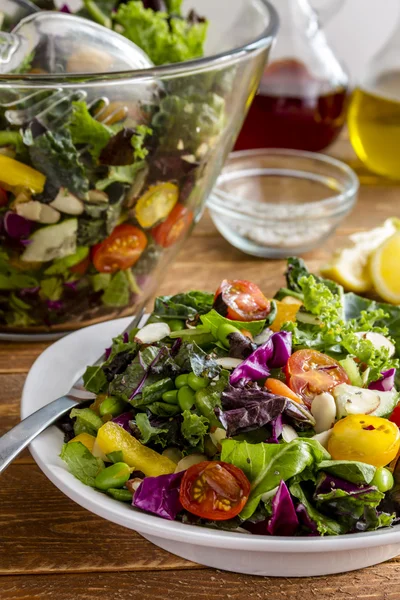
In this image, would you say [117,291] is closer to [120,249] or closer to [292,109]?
[120,249]

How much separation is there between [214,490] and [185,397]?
7.1 inches

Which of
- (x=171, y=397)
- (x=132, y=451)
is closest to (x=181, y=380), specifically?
(x=171, y=397)

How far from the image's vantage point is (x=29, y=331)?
Answer: 1938mm

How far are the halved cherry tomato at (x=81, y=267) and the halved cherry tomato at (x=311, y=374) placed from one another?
0.57m

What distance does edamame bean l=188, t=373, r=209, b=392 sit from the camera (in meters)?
1.34

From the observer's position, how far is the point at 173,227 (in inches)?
76.5

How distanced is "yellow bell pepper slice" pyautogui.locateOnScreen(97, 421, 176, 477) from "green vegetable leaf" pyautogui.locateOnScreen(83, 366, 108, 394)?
0.15 metres

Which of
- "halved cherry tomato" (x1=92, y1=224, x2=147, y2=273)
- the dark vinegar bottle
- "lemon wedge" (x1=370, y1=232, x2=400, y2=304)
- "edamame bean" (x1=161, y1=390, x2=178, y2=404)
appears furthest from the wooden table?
the dark vinegar bottle

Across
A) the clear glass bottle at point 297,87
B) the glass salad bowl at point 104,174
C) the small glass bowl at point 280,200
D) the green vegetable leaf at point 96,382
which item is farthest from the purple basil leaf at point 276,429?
the clear glass bottle at point 297,87

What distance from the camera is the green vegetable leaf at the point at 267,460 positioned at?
121 centimetres

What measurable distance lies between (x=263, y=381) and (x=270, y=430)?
0.12 meters

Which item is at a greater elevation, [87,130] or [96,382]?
[87,130]

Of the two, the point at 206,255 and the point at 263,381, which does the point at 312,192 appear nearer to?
the point at 206,255

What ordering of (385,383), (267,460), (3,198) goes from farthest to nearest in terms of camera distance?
(3,198)
(385,383)
(267,460)
